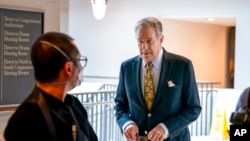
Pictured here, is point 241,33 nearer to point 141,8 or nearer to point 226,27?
point 141,8

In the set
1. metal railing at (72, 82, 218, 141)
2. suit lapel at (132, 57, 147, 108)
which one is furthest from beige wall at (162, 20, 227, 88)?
suit lapel at (132, 57, 147, 108)

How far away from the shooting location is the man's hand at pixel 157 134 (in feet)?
7.22

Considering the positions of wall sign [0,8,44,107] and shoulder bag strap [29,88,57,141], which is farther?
wall sign [0,8,44,107]

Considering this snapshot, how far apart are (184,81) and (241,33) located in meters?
6.14

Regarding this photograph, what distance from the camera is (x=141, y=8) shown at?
29.7 ft

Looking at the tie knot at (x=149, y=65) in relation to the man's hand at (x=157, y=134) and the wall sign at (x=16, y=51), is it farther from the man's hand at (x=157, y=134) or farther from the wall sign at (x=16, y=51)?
the wall sign at (x=16, y=51)

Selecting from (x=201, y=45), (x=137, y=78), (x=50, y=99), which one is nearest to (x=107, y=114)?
(x=137, y=78)

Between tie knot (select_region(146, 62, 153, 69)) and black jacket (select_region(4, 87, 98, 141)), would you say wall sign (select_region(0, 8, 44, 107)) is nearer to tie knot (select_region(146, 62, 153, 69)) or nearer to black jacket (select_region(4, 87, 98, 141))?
tie knot (select_region(146, 62, 153, 69))

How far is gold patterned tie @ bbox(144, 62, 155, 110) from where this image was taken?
2.36 meters

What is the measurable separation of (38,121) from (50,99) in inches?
4.0

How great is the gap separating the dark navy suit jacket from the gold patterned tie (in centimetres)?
3

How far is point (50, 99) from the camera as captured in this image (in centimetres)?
139

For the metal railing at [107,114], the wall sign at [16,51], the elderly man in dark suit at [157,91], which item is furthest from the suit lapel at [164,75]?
the metal railing at [107,114]

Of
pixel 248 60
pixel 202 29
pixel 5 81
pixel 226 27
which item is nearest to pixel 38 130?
pixel 5 81
